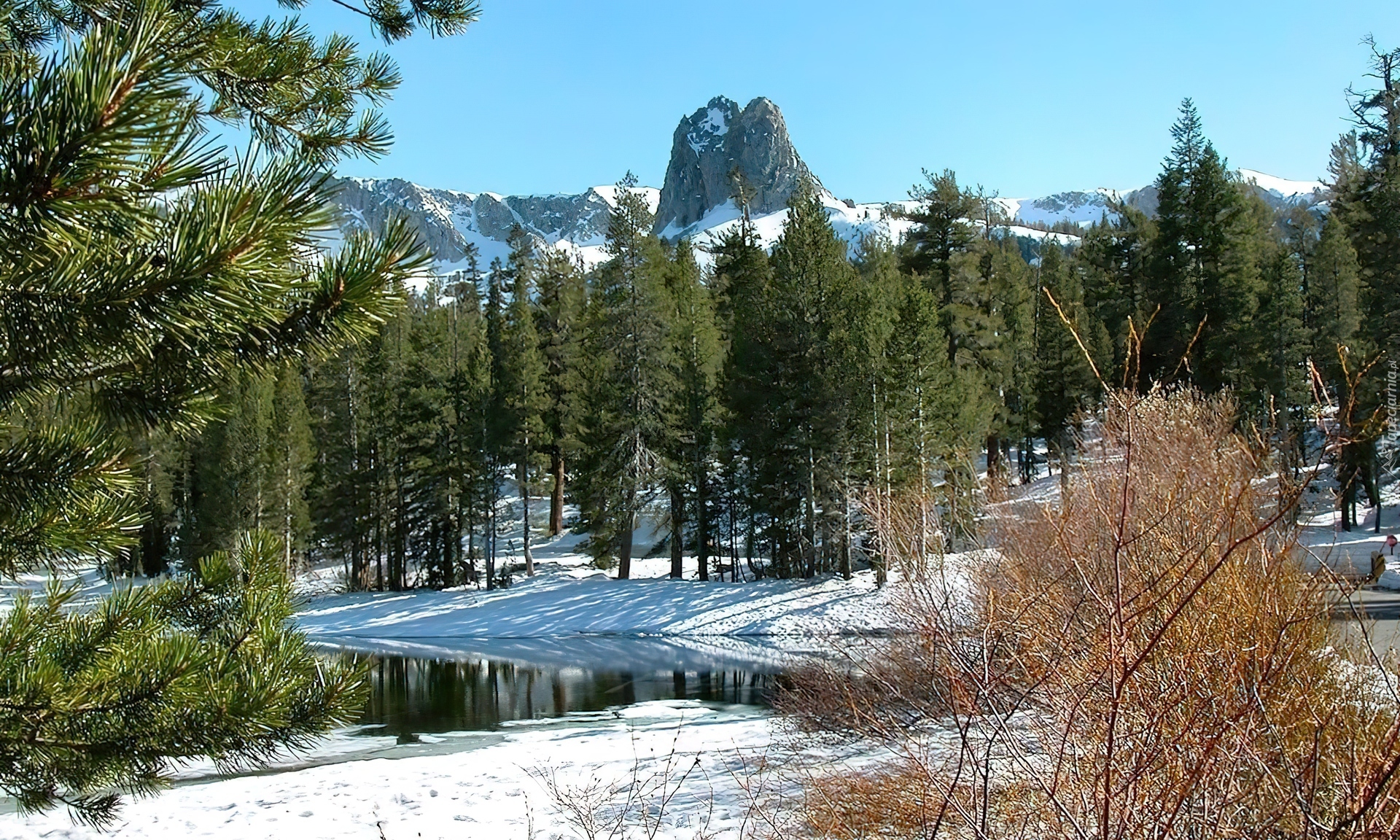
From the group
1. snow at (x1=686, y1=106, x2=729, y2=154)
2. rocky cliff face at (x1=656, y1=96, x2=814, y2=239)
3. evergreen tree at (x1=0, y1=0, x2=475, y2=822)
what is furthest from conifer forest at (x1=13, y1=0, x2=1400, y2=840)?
snow at (x1=686, y1=106, x2=729, y2=154)

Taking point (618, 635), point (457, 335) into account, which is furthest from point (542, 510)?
point (618, 635)

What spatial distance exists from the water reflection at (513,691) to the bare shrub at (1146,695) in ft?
22.3

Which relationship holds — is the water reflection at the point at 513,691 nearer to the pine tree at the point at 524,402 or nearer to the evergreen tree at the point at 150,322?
the evergreen tree at the point at 150,322

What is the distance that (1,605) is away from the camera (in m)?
3.12

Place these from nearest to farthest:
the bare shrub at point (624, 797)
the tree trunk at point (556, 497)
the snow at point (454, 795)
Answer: the bare shrub at point (624, 797) < the snow at point (454, 795) < the tree trunk at point (556, 497)

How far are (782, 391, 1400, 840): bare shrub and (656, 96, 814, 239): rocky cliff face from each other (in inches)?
4959

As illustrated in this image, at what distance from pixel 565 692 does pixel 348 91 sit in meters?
13.7

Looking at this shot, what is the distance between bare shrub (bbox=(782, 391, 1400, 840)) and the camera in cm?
197

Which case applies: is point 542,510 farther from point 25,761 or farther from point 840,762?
point 25,761

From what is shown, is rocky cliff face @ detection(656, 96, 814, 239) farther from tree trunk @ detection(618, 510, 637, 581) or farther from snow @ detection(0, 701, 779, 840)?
snow @ detection(0, 701, 779, 840)

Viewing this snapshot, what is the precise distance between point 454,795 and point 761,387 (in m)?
17.7

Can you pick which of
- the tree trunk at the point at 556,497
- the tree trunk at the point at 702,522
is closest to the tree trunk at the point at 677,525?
the tree trunk at the point at 702,522

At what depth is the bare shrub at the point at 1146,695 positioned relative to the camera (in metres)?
1.97

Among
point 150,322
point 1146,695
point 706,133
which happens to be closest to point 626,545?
point 1146,695
